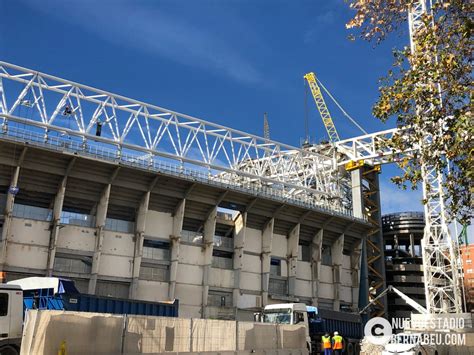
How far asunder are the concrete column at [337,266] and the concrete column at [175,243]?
77.7 feet

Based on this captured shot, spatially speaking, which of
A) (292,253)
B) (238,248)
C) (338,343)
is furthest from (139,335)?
(292,253)

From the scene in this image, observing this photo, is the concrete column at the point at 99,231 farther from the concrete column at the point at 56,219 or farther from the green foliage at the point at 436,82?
the green foliage at the point at 436,82

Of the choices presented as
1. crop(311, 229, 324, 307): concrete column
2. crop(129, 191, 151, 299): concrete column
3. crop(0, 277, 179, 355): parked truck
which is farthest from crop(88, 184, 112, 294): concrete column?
crop(311, 229, 324, 307): concrete column

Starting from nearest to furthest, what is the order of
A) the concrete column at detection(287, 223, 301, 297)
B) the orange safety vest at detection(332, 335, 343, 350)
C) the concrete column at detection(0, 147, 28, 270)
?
the orange safety vest at detection(332, 335, 343, 350)
the concrete column at detection(0, 147, 28, 270)
the concrete column at detection(287, 223, 301, 297)

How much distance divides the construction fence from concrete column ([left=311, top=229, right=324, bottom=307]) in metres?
36.7

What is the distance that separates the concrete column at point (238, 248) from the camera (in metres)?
54.9

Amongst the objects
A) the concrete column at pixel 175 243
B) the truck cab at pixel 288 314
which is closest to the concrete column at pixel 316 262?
the concrete column at pixel 175 243

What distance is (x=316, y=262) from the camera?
209 ft

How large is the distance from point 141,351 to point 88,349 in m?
2.27

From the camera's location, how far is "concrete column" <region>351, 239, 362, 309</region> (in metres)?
68.1

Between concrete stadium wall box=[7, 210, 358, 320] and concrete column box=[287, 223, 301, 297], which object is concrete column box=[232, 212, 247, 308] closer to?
concrete stadium wall box=[7, 210, 358, 320]

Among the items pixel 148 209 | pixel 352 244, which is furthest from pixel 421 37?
pixel 352 244

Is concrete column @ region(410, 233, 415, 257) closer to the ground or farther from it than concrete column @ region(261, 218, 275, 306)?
farther from it

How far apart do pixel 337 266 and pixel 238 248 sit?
1643 centimetres
